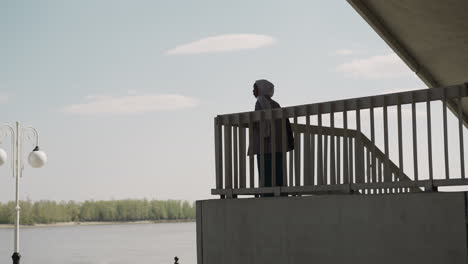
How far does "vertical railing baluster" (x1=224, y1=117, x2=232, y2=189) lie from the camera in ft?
39.2

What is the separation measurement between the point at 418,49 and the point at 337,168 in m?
6.21

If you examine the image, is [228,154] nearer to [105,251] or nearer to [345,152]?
[345,152]

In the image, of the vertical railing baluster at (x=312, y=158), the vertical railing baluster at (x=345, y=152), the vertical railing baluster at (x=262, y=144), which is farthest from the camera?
the vertical railing baluster at (x=262, y=144)

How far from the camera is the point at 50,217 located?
12344 centimetres

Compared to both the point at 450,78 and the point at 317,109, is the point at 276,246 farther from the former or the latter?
the point at 450,78

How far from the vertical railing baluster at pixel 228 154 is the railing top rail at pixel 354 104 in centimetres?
7

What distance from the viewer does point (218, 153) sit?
1212cm

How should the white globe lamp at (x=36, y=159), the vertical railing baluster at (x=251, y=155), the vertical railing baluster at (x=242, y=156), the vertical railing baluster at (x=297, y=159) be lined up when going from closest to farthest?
the vertical railing baluster at (x=297, y=159), the vertical railing baluster at (x=251, y=155), the vertical railing baluster at (x=242, y=156), the white globe lamp at (x=36, y=159)

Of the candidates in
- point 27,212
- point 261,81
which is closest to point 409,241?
point 261,81

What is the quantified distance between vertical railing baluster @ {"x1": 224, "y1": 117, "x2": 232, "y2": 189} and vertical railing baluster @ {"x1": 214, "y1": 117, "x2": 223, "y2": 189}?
0.09 meters

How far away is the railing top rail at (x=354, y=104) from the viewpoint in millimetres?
9672

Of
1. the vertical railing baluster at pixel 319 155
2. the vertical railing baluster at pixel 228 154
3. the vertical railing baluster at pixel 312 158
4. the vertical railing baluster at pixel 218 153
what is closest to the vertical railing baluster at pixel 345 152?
the vertical railing baluster at pixel 319 155

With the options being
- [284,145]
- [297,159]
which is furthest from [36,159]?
[297,159]

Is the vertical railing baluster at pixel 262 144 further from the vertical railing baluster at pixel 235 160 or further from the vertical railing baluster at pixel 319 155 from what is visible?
the vertical railing baluster at pixel 319 155
